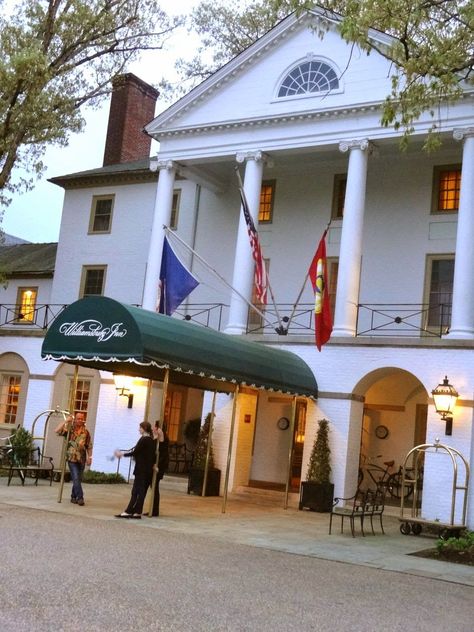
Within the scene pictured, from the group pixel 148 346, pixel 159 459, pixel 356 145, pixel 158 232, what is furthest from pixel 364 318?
pixel 148 346

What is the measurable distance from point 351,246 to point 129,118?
45.9 feet

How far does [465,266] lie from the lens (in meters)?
18.6

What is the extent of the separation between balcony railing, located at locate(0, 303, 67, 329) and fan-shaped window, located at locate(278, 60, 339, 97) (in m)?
11.1

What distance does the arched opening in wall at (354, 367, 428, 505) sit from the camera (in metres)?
22.0

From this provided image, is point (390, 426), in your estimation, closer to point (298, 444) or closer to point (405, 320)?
point (298, 444)

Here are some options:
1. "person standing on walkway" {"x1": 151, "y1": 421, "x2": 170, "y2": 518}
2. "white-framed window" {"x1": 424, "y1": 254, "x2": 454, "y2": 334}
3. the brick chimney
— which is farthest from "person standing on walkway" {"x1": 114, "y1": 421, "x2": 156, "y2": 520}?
the brick chimney

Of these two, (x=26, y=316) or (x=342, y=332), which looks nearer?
(x=342, y=332)

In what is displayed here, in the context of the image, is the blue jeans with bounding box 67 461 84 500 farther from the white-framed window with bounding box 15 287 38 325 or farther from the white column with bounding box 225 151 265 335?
the white-framed window with bounding box 15 287 38 325

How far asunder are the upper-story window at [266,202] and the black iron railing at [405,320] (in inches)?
178

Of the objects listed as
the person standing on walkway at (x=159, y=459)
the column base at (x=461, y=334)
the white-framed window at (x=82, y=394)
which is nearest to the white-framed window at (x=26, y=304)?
the white-framed window at (x=82, y=394)

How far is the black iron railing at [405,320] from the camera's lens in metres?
21.0

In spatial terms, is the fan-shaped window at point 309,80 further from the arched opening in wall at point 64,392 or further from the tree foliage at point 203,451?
the arched opening in wall at point 64,392

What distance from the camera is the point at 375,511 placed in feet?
54.4

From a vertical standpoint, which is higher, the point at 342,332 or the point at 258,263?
the point at 258,263
